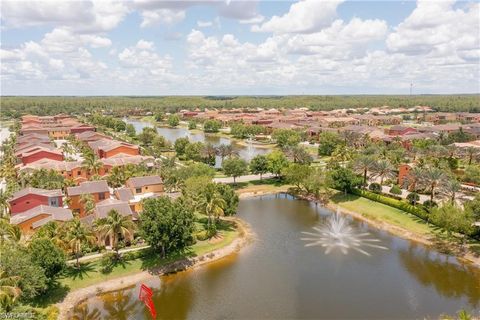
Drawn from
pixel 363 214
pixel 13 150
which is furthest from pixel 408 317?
pixel 13 150

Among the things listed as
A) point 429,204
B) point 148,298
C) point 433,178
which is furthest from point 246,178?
point 148,298

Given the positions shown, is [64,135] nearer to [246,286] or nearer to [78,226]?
[78,226]

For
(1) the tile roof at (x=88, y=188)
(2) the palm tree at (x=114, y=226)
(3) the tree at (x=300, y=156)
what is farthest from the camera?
(3) the tree at (x=300, y=156)

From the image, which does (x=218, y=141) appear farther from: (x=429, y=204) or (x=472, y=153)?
(x=429, y=204)

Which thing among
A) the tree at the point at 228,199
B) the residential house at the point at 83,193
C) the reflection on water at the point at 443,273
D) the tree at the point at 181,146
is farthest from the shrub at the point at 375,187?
the tree at the point at 181,146

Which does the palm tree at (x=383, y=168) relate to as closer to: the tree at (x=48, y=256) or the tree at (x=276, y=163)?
the tree at (x=276, y=163)

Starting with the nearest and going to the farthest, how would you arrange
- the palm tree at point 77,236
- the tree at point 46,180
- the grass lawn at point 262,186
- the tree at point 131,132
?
the palm tree at point 77,236, the tree at point 46,180, the grass lawn at point 262,186, the tree at point 131,132
